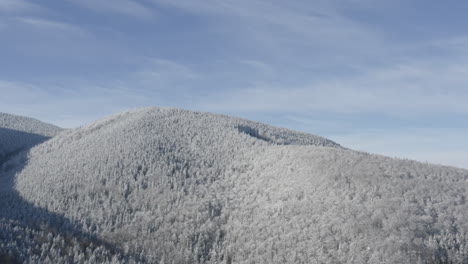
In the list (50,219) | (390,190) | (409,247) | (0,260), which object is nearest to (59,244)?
(0,260)

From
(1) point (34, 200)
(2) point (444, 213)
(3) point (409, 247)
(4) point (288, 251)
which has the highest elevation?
(2) point (444, 213)

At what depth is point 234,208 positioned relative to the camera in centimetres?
11050

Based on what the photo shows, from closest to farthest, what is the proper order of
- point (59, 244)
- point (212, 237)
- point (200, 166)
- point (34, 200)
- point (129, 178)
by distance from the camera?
1. point (59, 244)
2. point (212, 237)
3. point (34, 200)
4. point (129, 178)
5. point (200, 166)

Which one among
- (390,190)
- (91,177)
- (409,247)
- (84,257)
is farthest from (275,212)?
(91,177)

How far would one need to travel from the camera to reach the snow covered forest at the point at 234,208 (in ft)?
245

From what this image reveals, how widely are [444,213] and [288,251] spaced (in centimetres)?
3464

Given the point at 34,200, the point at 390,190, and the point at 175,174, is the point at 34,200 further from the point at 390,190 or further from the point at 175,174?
the point at 390,190

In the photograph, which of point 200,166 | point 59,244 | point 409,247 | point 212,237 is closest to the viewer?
point 409,247

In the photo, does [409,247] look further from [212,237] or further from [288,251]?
[212,237]

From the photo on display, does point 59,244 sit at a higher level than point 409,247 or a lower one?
lower

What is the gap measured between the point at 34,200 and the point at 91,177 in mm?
19250

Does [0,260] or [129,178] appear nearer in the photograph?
[0,260]

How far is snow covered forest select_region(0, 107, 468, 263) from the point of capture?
74.6 m

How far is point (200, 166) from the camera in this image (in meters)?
147
